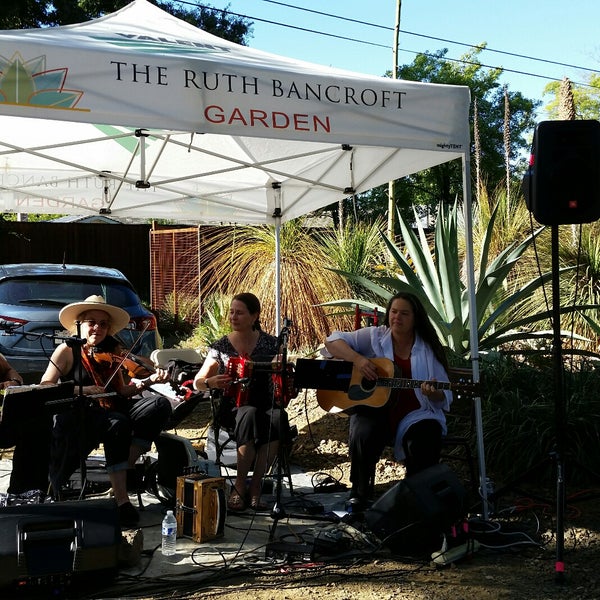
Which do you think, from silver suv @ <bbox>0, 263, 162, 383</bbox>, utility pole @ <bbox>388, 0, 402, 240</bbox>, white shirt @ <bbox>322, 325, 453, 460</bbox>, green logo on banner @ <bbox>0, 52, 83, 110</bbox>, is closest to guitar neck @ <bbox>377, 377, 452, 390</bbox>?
white shirt @ <bbox>322, 325, 453, 460</bbox>

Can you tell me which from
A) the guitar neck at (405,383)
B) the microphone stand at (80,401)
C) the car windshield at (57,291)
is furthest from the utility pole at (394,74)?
the microphone stand at (80,401)

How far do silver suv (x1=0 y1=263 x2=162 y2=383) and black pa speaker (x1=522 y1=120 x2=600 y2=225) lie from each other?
4.37 metres

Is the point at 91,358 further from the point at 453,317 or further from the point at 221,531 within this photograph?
the point at 453,317

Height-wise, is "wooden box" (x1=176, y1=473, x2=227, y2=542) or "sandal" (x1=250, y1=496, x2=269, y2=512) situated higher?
"wooden box" (x1=176, y1=473, x2=227, y2=542)

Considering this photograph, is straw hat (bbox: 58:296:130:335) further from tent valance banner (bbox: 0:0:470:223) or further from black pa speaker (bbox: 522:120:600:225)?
black pa speaker (bbox: 522:120:600:225)

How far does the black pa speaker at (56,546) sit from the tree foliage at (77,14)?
12.9 m

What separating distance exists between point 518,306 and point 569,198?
4.58 metres

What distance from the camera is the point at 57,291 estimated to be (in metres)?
7.93

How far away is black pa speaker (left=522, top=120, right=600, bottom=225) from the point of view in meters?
4.23

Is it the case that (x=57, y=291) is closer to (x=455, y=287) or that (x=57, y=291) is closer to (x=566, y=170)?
(x=455, y=287)

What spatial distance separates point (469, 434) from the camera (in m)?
6.07

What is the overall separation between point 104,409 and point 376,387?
1.71 meters

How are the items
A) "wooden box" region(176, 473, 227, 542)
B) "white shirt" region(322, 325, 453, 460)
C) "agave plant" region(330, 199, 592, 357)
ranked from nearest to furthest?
"wooden box" region(176, 473, 227, 542)
"white shirt" region(322, 325, 453, 460)
"agave plant" region(330, 199, 592, 357)

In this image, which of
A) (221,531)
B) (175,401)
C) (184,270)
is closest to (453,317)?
(175,401)
